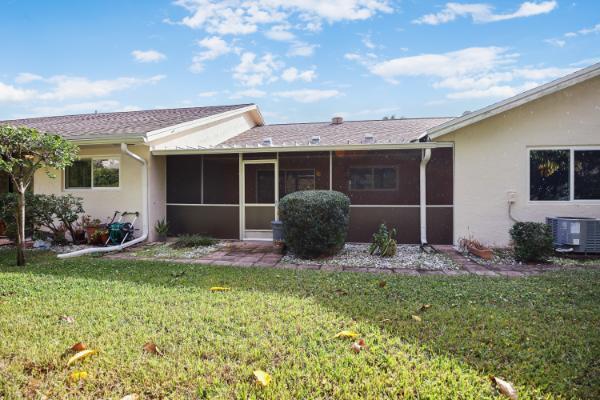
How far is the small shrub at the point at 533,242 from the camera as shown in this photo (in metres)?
6.06

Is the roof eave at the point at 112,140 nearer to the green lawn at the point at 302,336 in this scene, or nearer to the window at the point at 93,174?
the window at the point at 93,174

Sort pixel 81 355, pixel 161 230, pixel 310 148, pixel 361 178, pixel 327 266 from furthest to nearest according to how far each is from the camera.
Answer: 1. pixel 161 230
2. pixel 361 178
3. pixel 310 148
4. pixel 327 266
5. pixel 81 355

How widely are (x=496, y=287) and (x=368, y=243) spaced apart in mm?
4031

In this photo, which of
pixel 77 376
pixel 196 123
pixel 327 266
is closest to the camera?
pixel 77 376

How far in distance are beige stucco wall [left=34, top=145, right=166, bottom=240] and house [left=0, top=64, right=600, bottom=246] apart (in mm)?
31

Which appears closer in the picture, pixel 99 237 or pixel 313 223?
pixel 313 223

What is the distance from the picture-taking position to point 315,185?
8.95 m

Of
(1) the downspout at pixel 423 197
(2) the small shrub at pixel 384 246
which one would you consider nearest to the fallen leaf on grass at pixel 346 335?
(2) the small shrub at pixel 384 246

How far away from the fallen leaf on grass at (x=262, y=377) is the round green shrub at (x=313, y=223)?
4.19 meters

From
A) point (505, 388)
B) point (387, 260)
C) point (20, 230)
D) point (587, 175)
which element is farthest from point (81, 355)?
point (587, 175)

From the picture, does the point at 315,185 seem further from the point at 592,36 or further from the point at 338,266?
the point at 592,36

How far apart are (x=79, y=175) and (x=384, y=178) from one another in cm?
847

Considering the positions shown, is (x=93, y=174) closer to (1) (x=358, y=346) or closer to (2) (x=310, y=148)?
(2) (x=310, y=148)

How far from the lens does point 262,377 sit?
2.23 m
